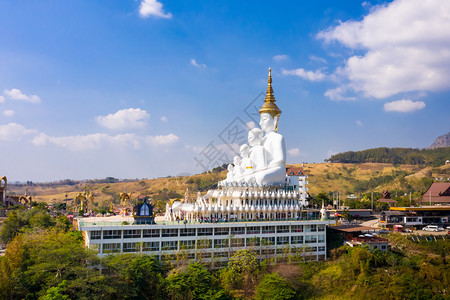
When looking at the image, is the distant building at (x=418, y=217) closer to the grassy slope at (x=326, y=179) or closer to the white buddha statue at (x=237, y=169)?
the white buddha statue at (x=237, y=169)

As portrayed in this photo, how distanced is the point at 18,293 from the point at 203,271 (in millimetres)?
13558

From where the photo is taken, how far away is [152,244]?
33.5 m

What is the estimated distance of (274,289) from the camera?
3067 centimetres

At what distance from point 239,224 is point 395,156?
14645 cm

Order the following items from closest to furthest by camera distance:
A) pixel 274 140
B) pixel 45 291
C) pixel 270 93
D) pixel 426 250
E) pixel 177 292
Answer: pixel 45 291 → pixel 177 292 → pixel 426 250 → pixel 274 140 → pixel 270 93

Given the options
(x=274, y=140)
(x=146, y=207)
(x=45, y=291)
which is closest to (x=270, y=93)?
(x=274, y=140)

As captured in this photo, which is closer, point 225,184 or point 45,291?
point 45,291

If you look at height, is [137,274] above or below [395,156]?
below

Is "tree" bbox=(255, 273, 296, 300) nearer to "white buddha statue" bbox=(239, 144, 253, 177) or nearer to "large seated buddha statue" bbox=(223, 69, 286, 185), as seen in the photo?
"large seated buddha statue" bbox=(223, 69, 286, 185)

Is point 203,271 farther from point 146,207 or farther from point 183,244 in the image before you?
point 146,207

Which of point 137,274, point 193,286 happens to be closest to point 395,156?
point 193,286

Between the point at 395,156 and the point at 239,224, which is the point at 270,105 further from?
the point at 395,156

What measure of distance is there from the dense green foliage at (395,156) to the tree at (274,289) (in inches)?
5556

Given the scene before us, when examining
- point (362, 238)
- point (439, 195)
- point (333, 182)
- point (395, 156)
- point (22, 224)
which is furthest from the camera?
point (395, 156)
